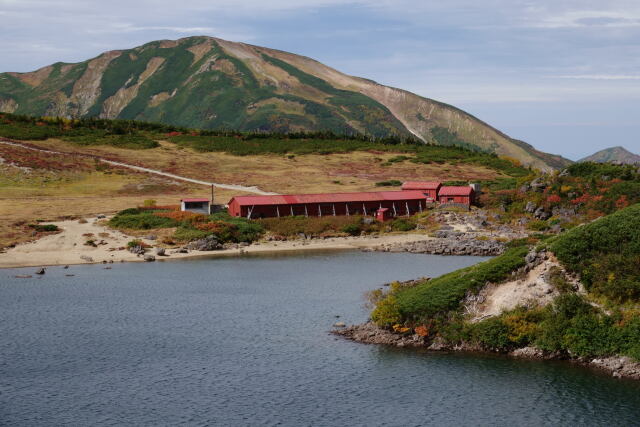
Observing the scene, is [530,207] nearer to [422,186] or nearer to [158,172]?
[422,186]

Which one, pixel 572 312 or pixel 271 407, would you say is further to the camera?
pixel 572 312

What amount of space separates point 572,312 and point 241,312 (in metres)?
25.6

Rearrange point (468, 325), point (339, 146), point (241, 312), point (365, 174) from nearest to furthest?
point (468, 325)
point (241, 312)
point (365, 174)
point (339, 146)

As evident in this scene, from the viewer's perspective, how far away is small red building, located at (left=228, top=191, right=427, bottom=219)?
106 meters

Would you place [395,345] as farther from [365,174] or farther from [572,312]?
[365,174]

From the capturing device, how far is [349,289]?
6462 cm

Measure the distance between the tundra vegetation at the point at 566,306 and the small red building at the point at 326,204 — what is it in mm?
59171

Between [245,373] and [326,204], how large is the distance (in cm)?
7036

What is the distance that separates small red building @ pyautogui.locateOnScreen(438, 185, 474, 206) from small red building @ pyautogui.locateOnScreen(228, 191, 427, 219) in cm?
331

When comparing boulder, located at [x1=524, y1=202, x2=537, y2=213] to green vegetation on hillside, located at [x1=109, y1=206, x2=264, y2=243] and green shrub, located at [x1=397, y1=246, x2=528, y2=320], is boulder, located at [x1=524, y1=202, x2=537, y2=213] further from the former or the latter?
green shrub, located at [x1=397, y1=246, x2=528, y2=320]

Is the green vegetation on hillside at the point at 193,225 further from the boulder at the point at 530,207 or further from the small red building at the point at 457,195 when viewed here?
the boulder at the point at 530,207

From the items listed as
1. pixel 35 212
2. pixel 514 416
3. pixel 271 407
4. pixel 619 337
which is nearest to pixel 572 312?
pixel 619 337

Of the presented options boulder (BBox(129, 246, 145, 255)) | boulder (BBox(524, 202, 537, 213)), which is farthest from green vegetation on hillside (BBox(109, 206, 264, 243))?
boulder (BBox(524, 202, 537, 213))

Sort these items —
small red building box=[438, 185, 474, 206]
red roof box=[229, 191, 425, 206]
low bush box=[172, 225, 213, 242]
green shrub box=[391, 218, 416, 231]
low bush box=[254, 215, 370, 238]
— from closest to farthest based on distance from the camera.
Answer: low bush box=[172, 225, 213, 242] → low bush box=[254, 215, 370, 238] → green shrub box=[391, 218, 416, 231] → red roof box=[229, 191, 425, 206] → small red building box=[438, 185, 474, 206]
